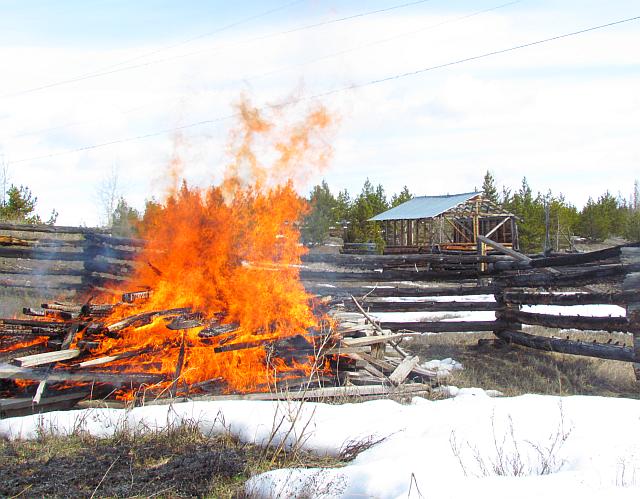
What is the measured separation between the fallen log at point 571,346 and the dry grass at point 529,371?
0.21m

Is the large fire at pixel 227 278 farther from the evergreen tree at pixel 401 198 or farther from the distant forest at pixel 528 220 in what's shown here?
the evergreen tree at pixel 401 198

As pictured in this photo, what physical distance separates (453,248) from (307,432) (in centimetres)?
3063

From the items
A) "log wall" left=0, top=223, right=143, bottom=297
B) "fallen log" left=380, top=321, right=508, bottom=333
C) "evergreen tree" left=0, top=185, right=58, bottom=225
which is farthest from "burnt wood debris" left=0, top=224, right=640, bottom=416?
"evergreen tree" left=0, top=185, right=58, bottom=225

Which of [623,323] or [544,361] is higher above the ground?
[623,323]

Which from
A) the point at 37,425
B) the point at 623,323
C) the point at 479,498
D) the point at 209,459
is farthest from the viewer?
the point at 623,323

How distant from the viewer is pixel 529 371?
904 centimetres

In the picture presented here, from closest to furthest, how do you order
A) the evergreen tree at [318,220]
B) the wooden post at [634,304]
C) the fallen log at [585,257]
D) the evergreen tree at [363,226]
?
1. the wooden post at [634,304]
2. the fallen log at [585,257]
3. the evergreen tree at [318,220]
4. the evergreen tree at [363,226]

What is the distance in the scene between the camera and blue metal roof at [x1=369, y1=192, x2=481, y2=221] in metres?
34.9

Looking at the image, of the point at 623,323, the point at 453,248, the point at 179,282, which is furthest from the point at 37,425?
the point at 453,248

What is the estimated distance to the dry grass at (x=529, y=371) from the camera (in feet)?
26.3

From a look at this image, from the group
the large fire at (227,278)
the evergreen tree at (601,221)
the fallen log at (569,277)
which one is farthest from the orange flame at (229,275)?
the evergreen tree at (601,221)

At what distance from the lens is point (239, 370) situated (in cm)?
726

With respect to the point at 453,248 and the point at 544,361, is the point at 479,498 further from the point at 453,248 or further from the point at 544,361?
the point at 453,248

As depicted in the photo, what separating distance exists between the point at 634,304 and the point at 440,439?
4.59m
